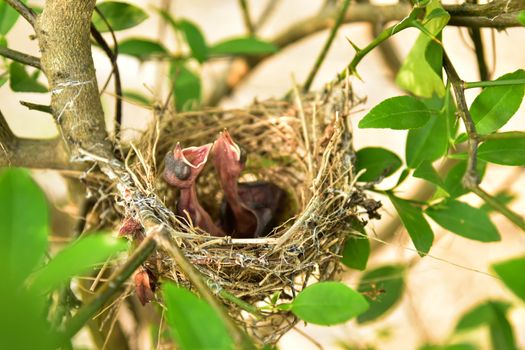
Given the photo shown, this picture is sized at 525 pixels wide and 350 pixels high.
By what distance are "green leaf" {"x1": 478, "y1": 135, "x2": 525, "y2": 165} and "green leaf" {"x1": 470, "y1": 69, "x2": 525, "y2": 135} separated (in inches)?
0.9

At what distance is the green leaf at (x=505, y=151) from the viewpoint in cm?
69

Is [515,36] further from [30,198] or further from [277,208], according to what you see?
[30,198]

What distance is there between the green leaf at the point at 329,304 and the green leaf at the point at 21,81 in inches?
19.9

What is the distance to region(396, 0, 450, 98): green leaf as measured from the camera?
68cm

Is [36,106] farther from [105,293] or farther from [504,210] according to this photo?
[504,210]

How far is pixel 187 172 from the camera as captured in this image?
2.97 feet

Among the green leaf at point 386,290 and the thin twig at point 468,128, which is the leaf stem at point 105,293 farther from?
the green leaf at point 386,290

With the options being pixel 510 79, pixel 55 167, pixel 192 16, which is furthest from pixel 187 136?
pixel 192 16

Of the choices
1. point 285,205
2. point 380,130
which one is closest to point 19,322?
point 285,205

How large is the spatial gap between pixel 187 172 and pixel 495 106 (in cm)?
41

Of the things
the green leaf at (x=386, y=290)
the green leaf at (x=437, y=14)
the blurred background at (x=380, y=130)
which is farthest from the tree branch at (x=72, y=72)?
the blurred background at (x=380, y=130)

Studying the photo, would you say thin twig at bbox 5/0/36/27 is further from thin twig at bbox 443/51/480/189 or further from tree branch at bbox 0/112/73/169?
thin twig at bbox 443/51/480/189

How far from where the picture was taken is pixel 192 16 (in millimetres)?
2682

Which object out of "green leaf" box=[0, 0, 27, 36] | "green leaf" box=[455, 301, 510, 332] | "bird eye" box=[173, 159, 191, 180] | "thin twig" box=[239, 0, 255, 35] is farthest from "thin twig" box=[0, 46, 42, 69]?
"green leaf" box=[455, 301, 510, 332]
